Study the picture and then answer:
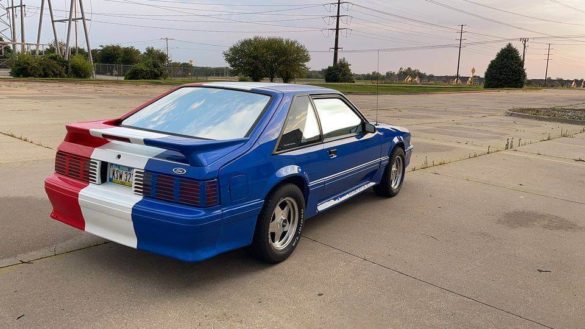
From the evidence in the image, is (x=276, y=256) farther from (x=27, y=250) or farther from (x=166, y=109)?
(x=27, y=250)

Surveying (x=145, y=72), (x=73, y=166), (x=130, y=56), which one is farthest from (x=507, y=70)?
(x=73, y=166)

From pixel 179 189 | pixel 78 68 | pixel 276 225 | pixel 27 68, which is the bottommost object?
pixel 276 225

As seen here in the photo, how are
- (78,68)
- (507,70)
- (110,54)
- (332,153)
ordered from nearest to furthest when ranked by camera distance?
(332,153)
(78,68)
(507,70)
(110,54)

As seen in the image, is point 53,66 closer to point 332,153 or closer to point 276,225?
point 332,153

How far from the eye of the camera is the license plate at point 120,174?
359 cm

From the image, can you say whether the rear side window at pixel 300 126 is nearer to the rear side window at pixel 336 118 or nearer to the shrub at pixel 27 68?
the rear side window at pixel 336 118

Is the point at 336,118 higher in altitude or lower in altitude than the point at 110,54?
lower

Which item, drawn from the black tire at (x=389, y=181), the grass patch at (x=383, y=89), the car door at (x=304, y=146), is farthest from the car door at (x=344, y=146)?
the grass patch at (x=383, y=89)

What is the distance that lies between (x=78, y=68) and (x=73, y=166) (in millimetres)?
53605

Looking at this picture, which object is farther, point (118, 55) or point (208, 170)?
point (118, 55)

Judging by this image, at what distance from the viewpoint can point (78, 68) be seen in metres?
52.2

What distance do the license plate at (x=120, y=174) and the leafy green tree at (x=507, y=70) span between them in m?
74.4

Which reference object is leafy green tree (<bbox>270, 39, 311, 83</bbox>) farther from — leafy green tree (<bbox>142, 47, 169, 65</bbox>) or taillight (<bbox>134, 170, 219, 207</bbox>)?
taillight (<bbox>134, 170, 219, 207</bbox>)

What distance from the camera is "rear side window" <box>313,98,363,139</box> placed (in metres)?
4.84
